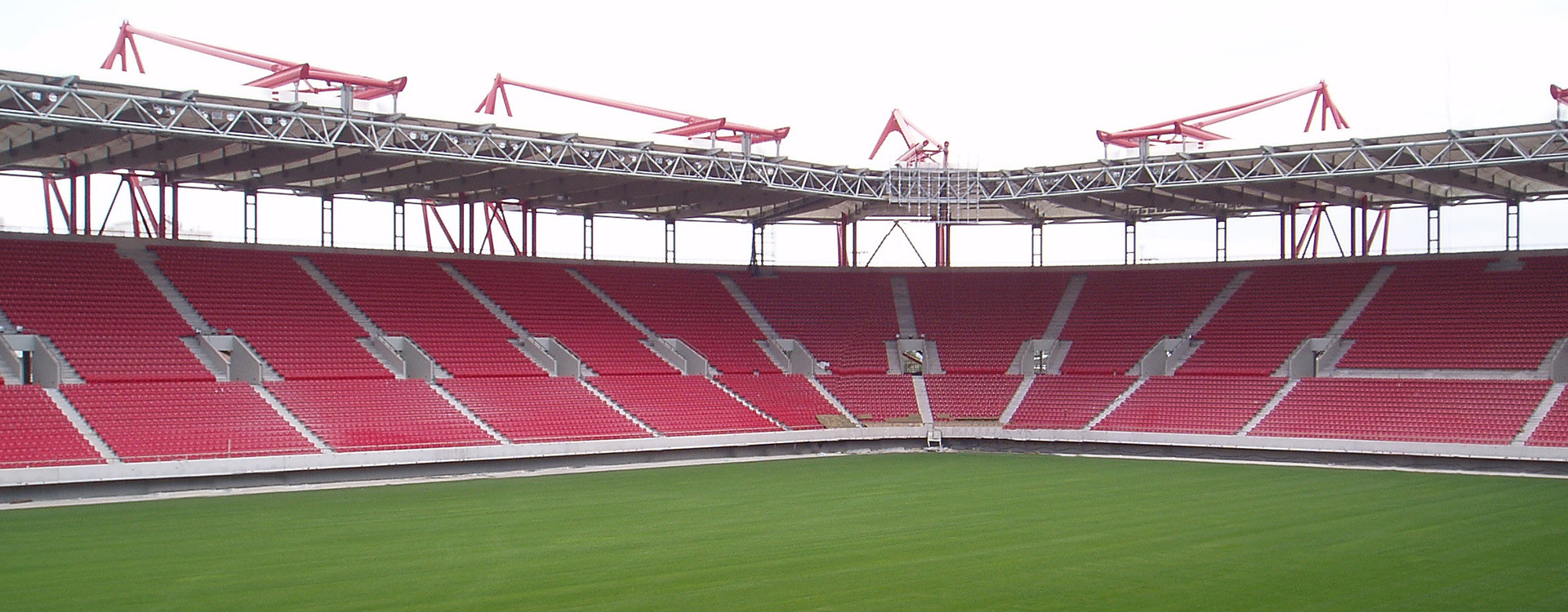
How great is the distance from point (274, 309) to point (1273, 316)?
87.5 feet

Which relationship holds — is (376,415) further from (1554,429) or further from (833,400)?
(1554,429)

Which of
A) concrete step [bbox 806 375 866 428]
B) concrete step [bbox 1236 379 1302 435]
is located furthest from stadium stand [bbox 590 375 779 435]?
concrete step [bbox 1236 379 1302 435]

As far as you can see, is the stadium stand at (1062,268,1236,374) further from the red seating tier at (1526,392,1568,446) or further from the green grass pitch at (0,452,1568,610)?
the green grass pitch at (0,452,1568,610)

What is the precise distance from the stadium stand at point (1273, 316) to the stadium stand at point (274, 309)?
22176 mm

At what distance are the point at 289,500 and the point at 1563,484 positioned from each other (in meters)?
22.2

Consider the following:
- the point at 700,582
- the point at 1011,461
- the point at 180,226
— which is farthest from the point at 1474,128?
the point at 180,226

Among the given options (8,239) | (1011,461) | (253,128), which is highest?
(253,128)

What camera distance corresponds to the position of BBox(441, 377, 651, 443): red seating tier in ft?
96.4

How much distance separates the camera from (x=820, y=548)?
51.1ft

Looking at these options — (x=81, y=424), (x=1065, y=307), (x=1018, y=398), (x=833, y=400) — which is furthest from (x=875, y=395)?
(x=81, y=424)

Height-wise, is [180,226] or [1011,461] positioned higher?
[180,226]

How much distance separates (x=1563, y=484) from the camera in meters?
23.4

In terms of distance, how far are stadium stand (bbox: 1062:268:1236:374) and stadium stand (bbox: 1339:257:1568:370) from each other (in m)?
5.09

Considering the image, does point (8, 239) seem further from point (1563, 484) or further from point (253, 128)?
point (1563, 484)
